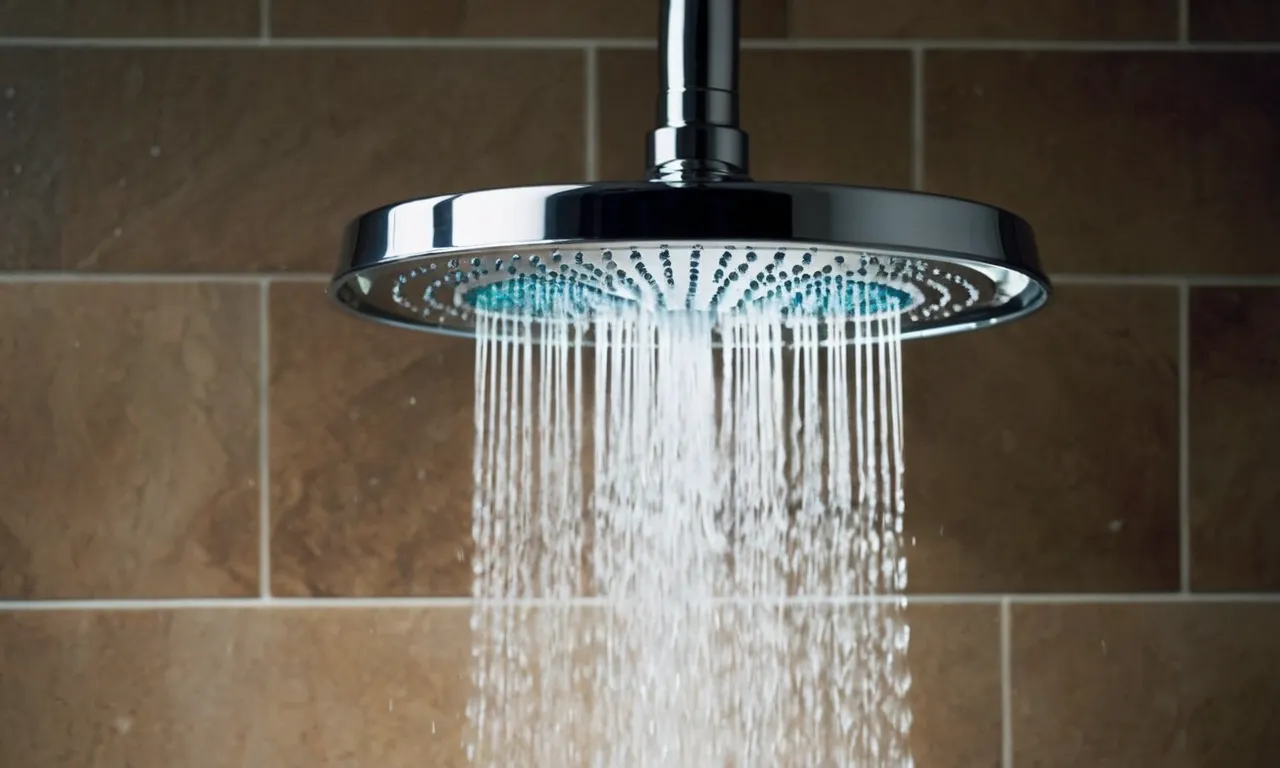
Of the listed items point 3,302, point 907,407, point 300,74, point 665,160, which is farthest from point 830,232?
point 3,302

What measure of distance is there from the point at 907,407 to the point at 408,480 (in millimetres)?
400

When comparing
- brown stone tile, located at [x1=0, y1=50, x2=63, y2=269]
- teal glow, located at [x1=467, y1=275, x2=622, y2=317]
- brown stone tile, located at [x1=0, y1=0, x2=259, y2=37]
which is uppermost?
brown stone tile, located at [x1=0, y1=0, x2=259, y2=37]

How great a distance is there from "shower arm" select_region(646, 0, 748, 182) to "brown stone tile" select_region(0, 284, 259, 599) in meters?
0.49

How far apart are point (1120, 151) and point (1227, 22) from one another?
0.14 m

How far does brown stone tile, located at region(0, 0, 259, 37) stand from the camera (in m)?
0.92

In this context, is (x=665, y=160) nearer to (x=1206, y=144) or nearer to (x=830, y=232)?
(x=830, y=232)

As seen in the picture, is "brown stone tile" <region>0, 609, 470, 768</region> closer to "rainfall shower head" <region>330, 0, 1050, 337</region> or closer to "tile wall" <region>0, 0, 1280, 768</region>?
"tile wall" <region>0, 0, 1280, 768</region>

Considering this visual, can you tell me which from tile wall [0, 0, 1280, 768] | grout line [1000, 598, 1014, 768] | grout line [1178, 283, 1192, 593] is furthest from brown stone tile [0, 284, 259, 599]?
grout line [1178, 283, 1192, 593]

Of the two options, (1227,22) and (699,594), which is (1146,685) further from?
(1227,22)

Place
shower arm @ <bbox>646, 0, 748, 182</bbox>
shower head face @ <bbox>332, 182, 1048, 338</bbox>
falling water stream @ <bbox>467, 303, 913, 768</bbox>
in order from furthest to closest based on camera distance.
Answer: falling water stream @ <bbox>467, 303, 913, 768</bbox>
shower arm @ <bbox>646, 0, 748, 182</bbox>
shower head face @ <bbox>332, 182, 1048, 338</bbox>

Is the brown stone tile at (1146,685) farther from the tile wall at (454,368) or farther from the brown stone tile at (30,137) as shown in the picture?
the brown stone tile at (30,137)

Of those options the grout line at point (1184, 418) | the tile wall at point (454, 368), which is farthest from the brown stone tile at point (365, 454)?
the grout line at point (1184, 418)

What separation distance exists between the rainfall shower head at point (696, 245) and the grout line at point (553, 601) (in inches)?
12.0

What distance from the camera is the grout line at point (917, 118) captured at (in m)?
0.92
